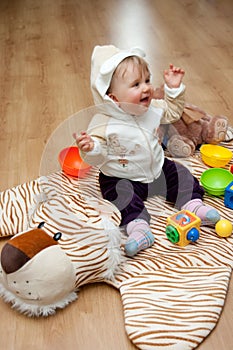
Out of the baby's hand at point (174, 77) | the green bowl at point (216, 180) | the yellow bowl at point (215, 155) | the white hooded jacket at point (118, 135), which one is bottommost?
the green bowl at point (216, 180)

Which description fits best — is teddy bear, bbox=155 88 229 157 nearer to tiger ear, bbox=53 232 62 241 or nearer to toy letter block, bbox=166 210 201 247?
toy letter block, bbox=166 210 201 247

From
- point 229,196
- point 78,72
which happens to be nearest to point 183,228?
point 229,196

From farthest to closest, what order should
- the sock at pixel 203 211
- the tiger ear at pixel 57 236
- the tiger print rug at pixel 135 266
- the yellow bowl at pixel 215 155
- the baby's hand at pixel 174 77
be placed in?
the yellow bowl at pixel 215 155 < the baby's hand at pixel 174 77 < the sock at pixel 203 211 < the tiger ear at pixel 57 236 < the tiger print rug at pixel 135 266

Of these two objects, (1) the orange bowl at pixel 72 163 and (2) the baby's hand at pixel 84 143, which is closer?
(2) the baby's hand at pixel 84 143

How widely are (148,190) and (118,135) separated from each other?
18 centimetres

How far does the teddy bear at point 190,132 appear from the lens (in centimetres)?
146

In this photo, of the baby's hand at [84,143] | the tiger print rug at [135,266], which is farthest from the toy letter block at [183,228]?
the baby's hand at [84,143]

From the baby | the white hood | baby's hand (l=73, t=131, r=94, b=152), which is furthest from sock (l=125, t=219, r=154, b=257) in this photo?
the white hood

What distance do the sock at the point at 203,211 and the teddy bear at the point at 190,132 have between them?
261 millimetres

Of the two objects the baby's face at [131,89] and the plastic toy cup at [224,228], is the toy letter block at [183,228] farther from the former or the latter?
the baby's face at [131,89]

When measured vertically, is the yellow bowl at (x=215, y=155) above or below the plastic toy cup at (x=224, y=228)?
above

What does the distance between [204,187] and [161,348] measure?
539mm

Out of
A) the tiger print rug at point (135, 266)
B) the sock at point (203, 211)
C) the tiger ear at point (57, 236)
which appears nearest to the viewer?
the tiger print rug at point (135, 266)

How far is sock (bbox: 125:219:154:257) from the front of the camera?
1.13m
